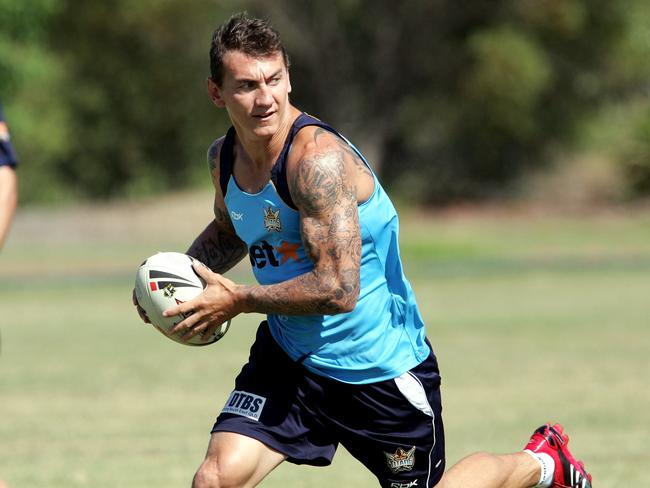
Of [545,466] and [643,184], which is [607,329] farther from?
[643,184]

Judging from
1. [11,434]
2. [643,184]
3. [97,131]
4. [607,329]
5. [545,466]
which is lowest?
[545,466]

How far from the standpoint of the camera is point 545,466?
20.8ft

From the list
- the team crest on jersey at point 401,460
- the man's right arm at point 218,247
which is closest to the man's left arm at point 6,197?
the man's right arm at point 218,247

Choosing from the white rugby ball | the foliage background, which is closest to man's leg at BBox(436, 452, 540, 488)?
the white rugby ball

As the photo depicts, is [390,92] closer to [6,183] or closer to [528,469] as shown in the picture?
[528,469]

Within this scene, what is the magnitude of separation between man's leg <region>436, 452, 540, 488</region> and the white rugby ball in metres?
1.32

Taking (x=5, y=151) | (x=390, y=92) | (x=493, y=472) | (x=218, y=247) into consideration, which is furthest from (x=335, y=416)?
(x=390, y=92)

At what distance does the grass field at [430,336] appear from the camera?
8812 mm

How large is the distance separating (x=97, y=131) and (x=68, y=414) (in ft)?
135

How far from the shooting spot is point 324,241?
5141 millimetres

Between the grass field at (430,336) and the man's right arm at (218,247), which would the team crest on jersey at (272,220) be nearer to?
the man's right arm at (218,247)

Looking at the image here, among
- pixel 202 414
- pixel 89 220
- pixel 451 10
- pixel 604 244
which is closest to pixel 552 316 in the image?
pixel 202 414

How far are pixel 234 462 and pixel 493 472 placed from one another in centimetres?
146

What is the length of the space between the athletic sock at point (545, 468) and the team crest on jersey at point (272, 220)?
196cm
